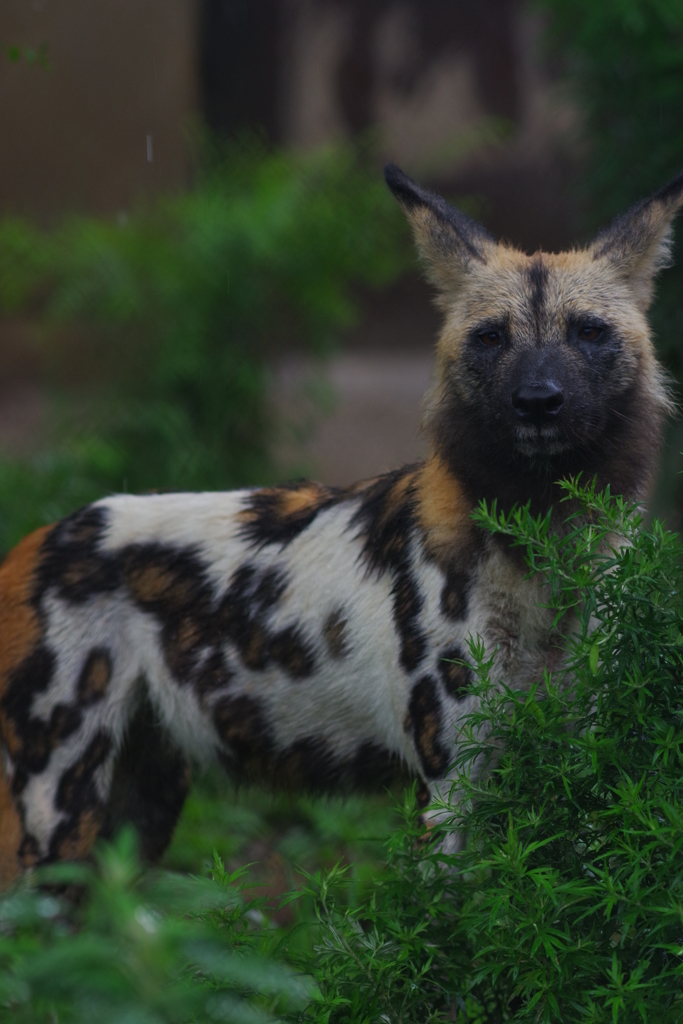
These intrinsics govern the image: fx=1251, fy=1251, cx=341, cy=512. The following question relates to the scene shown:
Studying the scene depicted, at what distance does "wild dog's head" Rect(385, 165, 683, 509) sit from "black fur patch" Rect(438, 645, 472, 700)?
0.41 m

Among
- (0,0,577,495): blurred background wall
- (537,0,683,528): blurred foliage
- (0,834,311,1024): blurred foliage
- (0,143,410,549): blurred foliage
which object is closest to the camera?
(0,834,311,1024): blurred foliage

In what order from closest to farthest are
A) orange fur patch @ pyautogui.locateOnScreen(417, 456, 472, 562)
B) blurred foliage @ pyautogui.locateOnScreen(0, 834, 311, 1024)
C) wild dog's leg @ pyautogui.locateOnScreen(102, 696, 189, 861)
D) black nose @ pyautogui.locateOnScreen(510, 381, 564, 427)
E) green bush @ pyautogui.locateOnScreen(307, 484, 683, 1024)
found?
blurred foliage @ pyautogui.locateOnScreen(0, 834, 311, 1024), green bush @ pyautogui.locateOnScreen(307, 484, 683, 1024), black nose @ pyautogui.locateOnScreen(510, 381, 564, 427), orange fur patch @ pyautogui.locateOnScreen(417, 456, 472, 562), wild dog's leg @ pyautogui.locateOnScreen(102, 696, 189, 861)

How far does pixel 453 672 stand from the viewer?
3.06 meters

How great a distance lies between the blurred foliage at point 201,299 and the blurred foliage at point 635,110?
6.00 feet

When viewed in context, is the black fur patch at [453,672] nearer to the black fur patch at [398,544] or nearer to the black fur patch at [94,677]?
the black fur patch at [398,544]

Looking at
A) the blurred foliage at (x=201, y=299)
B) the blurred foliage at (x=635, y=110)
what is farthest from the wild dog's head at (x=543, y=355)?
the blurred foliage at (x=201, y=299)

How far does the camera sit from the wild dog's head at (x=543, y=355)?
3053 millimetres

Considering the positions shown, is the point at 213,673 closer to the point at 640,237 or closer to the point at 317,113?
the point at 640,237

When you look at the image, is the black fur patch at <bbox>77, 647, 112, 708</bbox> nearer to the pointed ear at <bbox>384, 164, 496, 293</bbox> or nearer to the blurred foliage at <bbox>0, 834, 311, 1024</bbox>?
the pointed ear at <bbox>384, 164, 496, 293</bbox>

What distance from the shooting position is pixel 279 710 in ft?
11.7

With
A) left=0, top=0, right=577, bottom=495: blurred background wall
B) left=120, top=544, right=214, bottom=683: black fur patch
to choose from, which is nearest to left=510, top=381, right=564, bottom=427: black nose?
left=120, top=544, right=214, bottom=683: black fur patch

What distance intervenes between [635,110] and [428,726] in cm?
347

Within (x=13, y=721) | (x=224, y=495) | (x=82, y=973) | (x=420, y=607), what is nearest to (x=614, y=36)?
(x=224, y=495)

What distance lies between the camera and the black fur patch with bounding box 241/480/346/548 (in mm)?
3680
